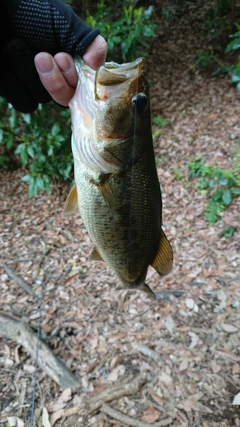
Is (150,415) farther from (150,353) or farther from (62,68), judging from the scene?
(62,68)

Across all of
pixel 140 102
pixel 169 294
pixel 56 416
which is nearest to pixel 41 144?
pixel 169 294

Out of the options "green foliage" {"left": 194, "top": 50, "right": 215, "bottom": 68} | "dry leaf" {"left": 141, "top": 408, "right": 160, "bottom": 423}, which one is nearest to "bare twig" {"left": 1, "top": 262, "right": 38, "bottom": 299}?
"dry leaf" {"left": 141, "top": 408, "right": 160, "bottom": 423}

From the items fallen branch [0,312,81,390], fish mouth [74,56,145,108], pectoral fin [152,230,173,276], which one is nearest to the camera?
fish mouth [74,56,145,108]

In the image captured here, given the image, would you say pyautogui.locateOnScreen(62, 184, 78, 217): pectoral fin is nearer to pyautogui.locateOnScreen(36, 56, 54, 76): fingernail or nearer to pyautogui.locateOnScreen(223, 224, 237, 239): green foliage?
pyautogui.locateOnScreen(36, 56, 54, 76): fingernail

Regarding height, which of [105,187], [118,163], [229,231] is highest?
[118,163]

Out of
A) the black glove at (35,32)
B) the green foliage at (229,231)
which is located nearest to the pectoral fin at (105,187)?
the black glove at (35,32)
